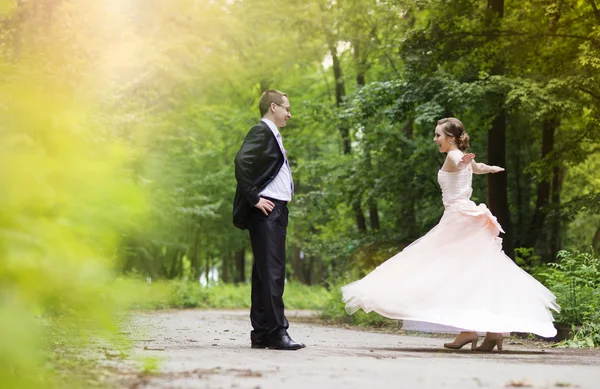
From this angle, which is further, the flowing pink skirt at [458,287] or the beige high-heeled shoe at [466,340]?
the beige high-heeled shoe at [466,340]

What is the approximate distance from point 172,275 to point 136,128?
65.2 feet

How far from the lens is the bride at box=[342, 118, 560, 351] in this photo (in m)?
8.30

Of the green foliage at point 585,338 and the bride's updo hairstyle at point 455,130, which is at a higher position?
the bride's updo hairstyle at point 455,130

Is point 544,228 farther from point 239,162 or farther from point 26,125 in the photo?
point 26,125

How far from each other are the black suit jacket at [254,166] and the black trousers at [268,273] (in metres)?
0.15

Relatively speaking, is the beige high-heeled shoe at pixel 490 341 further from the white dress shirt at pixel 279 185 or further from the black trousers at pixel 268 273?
the white dress shirt at pixel 279 185

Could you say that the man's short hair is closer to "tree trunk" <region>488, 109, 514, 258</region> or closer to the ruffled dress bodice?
the ruffled dress bodice

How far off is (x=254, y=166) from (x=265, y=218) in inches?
20.5

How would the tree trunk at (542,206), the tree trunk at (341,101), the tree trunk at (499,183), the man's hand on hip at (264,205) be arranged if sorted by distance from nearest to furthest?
1. the man's hand on hip at (264,205)
2. the tree trunk at (499,183)
3. the tree trunk at (542,206)
4. the tree trunk at (341,101)

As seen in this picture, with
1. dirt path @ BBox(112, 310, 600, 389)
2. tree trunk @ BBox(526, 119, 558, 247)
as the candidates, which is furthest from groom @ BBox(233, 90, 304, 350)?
tree trunk @ BBox(526, 119, 558, 247)

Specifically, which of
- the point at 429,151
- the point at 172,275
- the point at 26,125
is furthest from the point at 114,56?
the point at 172,275

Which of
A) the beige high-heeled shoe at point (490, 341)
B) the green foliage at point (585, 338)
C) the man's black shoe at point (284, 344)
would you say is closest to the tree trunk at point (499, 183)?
the green foliage at point (585, 338)

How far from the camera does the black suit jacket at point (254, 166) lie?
26.8 ft

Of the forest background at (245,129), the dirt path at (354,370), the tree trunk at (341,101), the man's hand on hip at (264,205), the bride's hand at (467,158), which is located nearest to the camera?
the forest background at (245,129)
